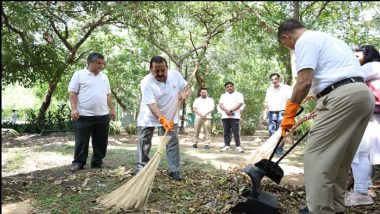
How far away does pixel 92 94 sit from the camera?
16.8 feet

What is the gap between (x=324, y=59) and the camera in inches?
112

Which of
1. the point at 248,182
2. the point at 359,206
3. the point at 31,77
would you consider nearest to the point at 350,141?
the point at 359,206

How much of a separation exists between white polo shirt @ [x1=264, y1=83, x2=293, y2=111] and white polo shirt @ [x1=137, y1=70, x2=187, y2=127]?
3.31 metres

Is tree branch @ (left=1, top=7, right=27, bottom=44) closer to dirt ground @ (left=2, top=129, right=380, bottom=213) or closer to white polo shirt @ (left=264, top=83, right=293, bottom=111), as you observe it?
dirt ground @ (left=2, top=129, right=380, bottom=213)

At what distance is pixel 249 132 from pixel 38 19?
1093cm

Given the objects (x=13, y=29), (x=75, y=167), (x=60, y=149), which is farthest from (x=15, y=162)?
(x=13, y=29)

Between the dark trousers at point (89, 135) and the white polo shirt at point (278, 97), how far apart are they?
359cm

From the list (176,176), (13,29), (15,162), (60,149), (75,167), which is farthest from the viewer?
(60,149)

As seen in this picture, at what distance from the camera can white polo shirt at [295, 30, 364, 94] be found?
282 centimetres

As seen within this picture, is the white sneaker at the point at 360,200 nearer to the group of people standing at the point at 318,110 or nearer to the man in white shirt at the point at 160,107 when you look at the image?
the group of people standing at the point at 318,110

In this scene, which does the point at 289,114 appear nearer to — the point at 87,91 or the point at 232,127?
the point at 87,91

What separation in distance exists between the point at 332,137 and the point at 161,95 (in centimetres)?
228

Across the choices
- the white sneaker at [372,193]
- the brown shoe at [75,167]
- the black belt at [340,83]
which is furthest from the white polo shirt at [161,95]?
the white sneaker at [372,193]

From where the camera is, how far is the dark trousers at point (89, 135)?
513cm
